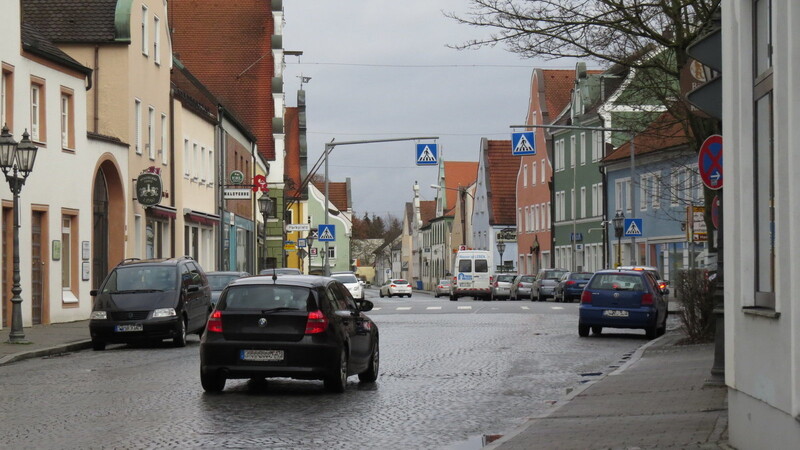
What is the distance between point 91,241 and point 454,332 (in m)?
11.1

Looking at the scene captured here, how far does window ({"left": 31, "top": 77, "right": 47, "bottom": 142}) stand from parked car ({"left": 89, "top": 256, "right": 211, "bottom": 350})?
21.7ft

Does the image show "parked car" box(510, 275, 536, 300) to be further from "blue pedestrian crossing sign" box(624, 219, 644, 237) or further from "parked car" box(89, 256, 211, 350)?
"parked car" box(89, 256, 211, 350)

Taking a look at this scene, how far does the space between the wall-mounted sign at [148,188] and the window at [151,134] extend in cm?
384

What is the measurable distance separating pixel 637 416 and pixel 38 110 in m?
23.0

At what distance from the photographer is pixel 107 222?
3953cm

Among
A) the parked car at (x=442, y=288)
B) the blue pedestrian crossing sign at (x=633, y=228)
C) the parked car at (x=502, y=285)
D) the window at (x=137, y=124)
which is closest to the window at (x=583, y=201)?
the parked car at (x=502, y=285)

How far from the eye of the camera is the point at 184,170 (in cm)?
5000

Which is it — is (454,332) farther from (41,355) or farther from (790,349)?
(790,349)

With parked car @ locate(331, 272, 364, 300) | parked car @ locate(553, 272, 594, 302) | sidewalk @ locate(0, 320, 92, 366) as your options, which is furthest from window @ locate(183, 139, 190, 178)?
parked car @ locate(553, 272, 594, 302)

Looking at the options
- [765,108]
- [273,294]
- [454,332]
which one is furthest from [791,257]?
[454,332]

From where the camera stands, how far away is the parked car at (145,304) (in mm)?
25922

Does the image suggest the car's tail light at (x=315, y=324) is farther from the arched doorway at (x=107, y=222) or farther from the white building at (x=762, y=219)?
the arched doorway at (x=107, y=222)

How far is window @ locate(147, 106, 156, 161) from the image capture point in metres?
44.1

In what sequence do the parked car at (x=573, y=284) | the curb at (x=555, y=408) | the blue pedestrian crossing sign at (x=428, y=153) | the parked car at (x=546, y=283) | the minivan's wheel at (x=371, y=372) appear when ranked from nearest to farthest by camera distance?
the curb at (x=555, y=408)
the minivan's wheel at (x=371, y=372)
the blue pedestrian crossing sign at (x=428, y=153)
the parked car at (x=573, y=284)
the parked car at (x=546, y=283)
